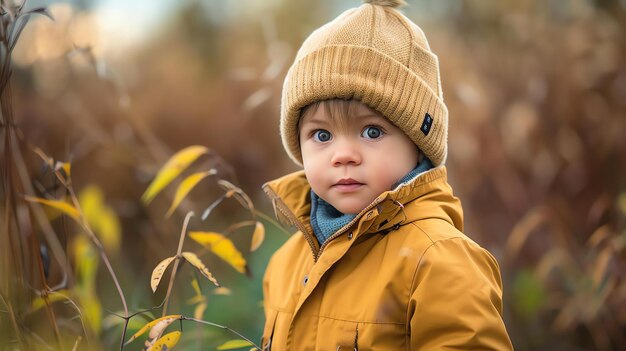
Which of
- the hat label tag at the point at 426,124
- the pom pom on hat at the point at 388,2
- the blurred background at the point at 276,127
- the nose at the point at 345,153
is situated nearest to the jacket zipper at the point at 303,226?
the nose at the point at 345,153

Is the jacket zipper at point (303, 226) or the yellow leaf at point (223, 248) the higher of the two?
the jacket zipper at point (303, 226)

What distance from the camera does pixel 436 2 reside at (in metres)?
3.63

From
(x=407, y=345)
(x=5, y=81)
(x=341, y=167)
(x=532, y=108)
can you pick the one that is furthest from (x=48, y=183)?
(x=532, y=108)

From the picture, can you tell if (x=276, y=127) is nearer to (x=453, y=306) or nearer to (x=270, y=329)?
(x=270, y=329)

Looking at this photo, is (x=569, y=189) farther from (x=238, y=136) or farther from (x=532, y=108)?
(x=238, y=136)

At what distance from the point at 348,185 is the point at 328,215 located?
0.19 metres

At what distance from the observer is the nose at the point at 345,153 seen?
1613 millimetres

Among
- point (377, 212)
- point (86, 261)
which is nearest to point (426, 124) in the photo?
point (377, 212)

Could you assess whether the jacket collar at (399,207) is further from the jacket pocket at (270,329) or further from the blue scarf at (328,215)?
the jacket pocket at (270,329)

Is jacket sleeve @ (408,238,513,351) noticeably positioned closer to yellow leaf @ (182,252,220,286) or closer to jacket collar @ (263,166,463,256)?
jacket collar @ (263,166,463,256)

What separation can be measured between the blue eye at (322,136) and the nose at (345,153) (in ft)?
0.16

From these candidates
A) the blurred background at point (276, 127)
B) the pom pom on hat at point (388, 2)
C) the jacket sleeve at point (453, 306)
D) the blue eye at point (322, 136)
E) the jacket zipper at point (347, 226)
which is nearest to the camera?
the jacket sleeve at point (453, 306)

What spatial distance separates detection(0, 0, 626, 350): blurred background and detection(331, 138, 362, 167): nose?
1.08 meters

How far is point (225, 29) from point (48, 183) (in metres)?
1.42
